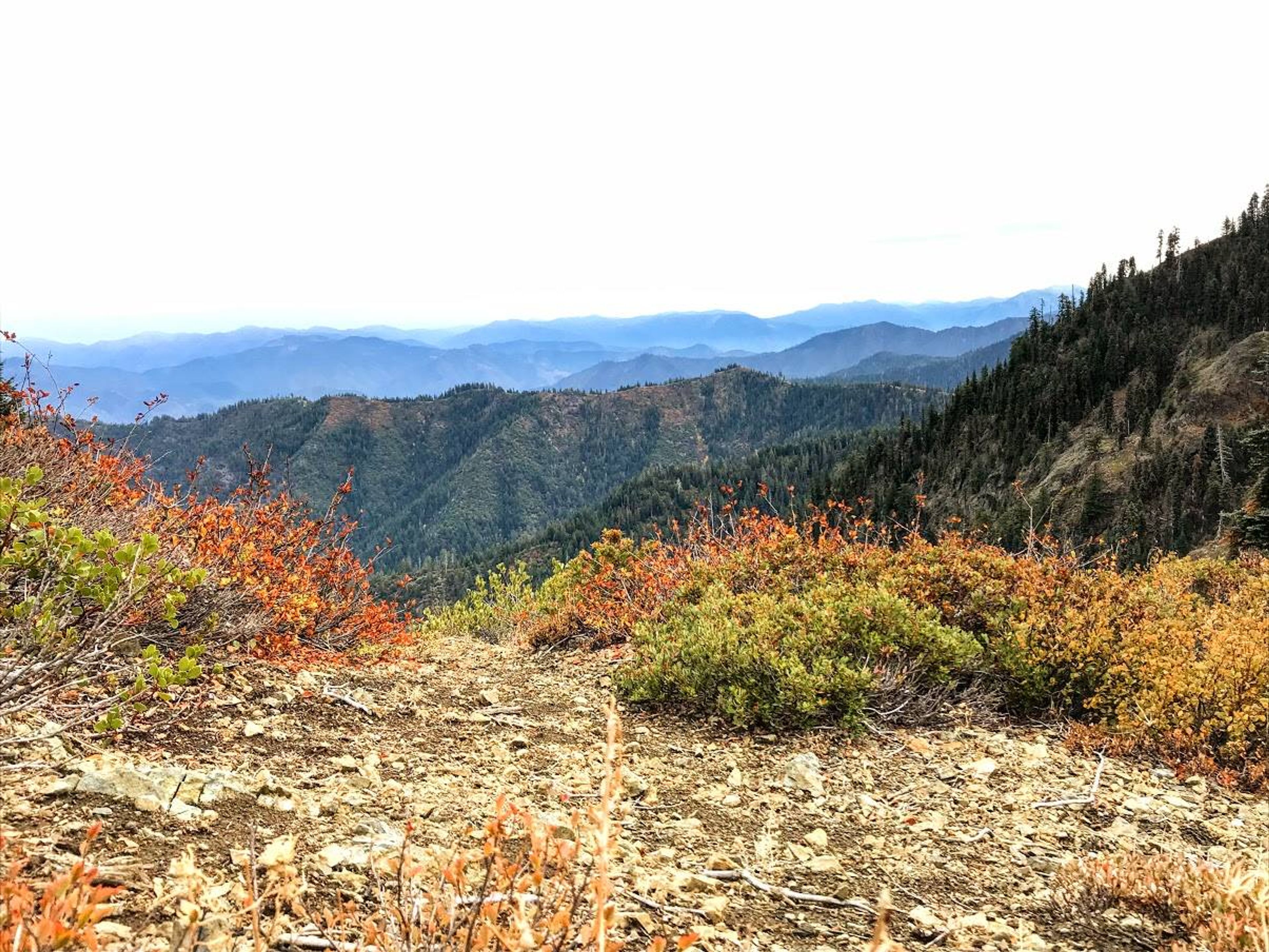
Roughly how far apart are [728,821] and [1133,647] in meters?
4.39

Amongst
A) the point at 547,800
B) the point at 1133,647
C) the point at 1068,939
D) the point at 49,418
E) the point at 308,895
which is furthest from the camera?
the point at 49,418

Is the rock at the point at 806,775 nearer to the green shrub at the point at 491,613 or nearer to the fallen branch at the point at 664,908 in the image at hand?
the fallen branch at the point at 664,908

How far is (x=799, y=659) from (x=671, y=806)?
2220mm

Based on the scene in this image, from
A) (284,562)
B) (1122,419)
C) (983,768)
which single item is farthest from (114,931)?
(1122,419)

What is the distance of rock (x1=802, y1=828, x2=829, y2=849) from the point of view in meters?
4.32

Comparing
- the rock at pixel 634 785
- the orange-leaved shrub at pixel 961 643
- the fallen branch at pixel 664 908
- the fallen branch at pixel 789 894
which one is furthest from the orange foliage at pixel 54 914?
the orange-leaved shrub at pixel 961 643

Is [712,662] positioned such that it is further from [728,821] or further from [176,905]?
[176,905]

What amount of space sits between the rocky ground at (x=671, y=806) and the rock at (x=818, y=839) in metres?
0.01

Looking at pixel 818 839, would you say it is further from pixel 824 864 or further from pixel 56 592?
pixel 56 592

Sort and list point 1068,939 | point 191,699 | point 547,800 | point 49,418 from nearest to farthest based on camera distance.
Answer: point 1068,939 → point 547,800 → point 191,699 → point 49,418

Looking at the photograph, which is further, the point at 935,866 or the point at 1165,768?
the point at 1165,768

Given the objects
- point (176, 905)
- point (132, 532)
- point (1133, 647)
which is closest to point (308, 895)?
point (176, 905)

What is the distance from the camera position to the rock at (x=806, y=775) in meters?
5.16

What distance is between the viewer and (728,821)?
4.60 m
